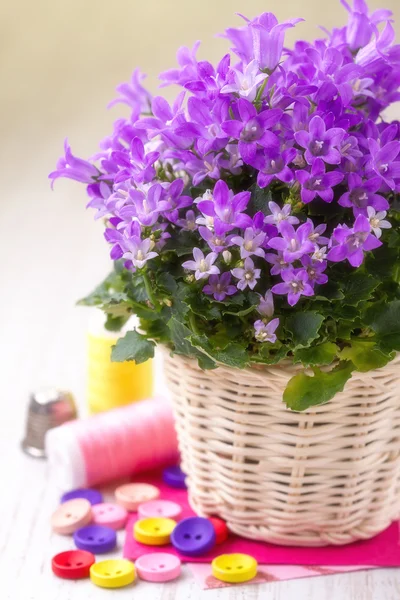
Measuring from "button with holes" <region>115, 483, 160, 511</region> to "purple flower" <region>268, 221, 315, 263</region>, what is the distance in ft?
1.64

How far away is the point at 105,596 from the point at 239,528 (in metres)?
0.19

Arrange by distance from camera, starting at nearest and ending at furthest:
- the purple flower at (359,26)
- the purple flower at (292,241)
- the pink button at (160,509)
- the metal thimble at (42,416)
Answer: the purple flower at (292,241) < the purple flower at (359,26) < the pink button at (160,509) < the metal thimble at (42,416)

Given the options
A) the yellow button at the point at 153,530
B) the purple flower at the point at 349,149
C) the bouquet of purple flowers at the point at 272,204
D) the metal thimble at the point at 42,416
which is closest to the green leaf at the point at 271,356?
the bouquet of purple flowers at the point at 272,204

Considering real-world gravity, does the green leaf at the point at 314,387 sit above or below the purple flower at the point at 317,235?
below

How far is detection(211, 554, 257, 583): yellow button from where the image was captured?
1.12 m

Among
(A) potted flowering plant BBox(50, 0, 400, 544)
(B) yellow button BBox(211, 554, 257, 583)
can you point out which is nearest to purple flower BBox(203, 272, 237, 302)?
(A) potted flowering plant BBox(50, 0, 400, 544)

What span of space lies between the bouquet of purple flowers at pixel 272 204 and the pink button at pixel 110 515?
0.29 meters

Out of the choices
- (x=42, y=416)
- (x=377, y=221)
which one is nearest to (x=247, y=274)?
(x=377, y=221)

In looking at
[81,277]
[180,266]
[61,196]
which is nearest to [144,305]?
[180,266]

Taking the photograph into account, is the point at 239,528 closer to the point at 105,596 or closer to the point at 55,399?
the point at 105,596

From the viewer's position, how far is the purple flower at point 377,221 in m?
0.96

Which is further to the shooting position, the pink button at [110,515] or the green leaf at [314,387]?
the pink button at [110,515]

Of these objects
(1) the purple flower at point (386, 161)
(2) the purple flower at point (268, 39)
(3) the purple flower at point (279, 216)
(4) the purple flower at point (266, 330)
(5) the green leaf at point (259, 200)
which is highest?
(2) the purple flower at point (268, 39)

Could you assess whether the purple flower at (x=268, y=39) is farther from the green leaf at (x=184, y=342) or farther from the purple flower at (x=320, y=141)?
the green leaf at (x=184, y=342)
